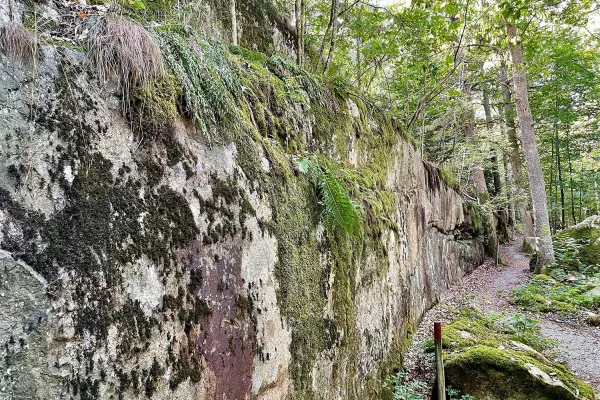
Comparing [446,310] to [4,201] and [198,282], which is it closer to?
[198,282]

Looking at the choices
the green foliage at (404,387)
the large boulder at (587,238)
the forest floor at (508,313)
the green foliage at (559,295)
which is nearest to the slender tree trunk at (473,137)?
the large boulder at (587,238)

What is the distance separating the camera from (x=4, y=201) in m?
1.39

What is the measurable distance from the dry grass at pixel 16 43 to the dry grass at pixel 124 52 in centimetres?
27

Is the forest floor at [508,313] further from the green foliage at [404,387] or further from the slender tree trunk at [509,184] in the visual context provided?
the slender tree trunk at [509,184]

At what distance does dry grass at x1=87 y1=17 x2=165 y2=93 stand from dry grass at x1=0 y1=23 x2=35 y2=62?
273 millimetres

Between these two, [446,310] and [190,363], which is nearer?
[190,363]

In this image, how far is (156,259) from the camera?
1853 millimetres

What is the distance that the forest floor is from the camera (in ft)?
17.4

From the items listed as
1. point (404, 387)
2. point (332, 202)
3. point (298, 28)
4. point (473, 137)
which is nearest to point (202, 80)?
point (332, 202)

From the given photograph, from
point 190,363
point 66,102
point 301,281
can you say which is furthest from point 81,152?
point 301,281

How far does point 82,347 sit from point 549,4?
1406cm

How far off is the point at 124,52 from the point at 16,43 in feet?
1.54

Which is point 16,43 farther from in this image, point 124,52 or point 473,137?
point 473,137

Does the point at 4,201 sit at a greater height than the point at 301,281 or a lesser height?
greater
